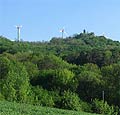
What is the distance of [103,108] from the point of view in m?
50.9

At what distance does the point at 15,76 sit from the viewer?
53.2 m

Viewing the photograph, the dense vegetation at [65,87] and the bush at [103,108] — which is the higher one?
the dense vegetation at [65,87]

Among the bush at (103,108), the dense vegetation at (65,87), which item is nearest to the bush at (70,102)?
the dense vegetation at (65,87)

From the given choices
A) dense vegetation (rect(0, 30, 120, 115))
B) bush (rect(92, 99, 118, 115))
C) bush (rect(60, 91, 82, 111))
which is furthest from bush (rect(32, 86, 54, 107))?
bush (rect(92, 99, 118, 115))

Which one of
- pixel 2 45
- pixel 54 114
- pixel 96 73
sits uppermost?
pixel 2 45

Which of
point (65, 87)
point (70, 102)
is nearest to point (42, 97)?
point (70, 102)

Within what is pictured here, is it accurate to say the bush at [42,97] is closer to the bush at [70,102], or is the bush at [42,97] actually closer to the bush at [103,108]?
the bush at [70,102]

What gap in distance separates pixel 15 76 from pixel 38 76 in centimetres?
1283

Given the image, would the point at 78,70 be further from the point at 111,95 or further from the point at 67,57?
the point at 67,57

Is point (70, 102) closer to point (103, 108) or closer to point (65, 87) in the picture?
point (103, 108)

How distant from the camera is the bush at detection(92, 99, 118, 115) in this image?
165 feet

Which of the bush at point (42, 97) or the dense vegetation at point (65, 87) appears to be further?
the bush at point (42, 97)

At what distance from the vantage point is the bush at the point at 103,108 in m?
50.2

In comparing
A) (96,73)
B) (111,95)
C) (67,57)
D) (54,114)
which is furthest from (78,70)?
(54,114)
